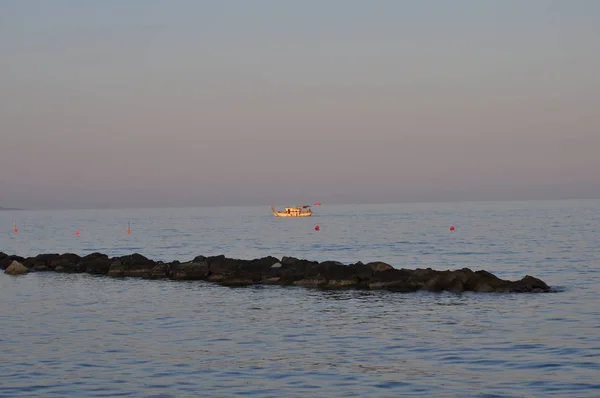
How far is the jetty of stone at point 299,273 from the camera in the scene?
35.8m

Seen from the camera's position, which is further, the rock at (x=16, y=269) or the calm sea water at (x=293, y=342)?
the rock at (x=16, y=269)

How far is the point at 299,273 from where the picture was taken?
40.7m

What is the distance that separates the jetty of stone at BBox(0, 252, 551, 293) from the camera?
117 ft

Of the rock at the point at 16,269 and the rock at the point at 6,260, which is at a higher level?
the rock at the point at 6,260

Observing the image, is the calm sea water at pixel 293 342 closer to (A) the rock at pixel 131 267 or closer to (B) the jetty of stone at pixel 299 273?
(B) the jetty of stone at pixel 299 273

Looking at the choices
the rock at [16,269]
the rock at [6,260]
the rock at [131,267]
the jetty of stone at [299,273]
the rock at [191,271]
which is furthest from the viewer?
the rock at [6,260]

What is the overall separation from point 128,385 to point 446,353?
840cm

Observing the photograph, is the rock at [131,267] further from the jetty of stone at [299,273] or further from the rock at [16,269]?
the rock at [16,269]

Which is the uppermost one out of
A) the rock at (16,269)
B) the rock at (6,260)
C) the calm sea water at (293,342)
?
the rock at (6,260)

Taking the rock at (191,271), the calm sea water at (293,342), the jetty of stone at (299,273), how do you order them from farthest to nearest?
the rock at (191,271), the jetty of stone at (299,273), the calm sea water at (293,342)

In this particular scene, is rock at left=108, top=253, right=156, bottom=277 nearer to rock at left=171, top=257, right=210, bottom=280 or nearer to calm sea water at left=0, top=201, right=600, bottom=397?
rock at left=171, top=257, right=210, bottom=280

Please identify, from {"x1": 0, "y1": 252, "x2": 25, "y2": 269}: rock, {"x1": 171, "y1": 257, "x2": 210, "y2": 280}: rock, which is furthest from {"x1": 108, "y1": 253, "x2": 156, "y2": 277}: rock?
{"x1": 0, "y1": 252, "x2": 25, "y2": 269}: rock

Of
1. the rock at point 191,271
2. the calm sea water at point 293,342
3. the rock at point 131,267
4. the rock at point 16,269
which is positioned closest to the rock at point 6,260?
the rock at point 16,269

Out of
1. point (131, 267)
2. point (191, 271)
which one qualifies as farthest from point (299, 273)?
point (131, 267)
